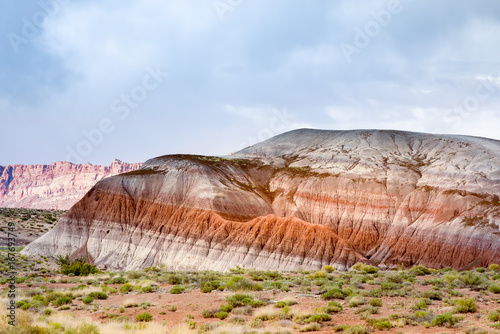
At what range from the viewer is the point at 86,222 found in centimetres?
6431

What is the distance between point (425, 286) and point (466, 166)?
48.0 metres

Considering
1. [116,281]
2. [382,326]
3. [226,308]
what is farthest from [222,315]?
[116,281]

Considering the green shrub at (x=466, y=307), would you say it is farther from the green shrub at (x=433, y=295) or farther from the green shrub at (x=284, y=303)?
the green shrub at (x=284, y=303)

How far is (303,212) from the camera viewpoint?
2618 inches

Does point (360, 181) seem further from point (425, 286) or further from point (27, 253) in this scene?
point (27, 253)

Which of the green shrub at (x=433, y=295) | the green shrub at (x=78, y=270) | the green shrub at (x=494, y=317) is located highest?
the green shrub at (x=494, y=317)

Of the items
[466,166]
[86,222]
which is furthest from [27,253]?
[466,166]

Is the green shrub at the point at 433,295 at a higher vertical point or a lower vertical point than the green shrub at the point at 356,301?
lower

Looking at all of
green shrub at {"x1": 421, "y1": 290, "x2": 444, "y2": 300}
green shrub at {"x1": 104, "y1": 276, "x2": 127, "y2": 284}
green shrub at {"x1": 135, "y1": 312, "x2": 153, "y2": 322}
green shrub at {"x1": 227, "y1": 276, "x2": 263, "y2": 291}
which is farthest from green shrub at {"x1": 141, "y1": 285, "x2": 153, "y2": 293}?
green shrub at {"x1": 421, "y1": 290, "x2": 444, "y2": 300}

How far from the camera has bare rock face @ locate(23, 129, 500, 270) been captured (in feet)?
176

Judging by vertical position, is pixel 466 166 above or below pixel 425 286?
above

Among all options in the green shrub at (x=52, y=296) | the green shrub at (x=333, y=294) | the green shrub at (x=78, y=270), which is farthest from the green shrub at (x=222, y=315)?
the green shrub at (x=78, y=270)

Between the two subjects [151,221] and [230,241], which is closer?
Answer: [230,241]

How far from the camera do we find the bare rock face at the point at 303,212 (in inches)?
2117
